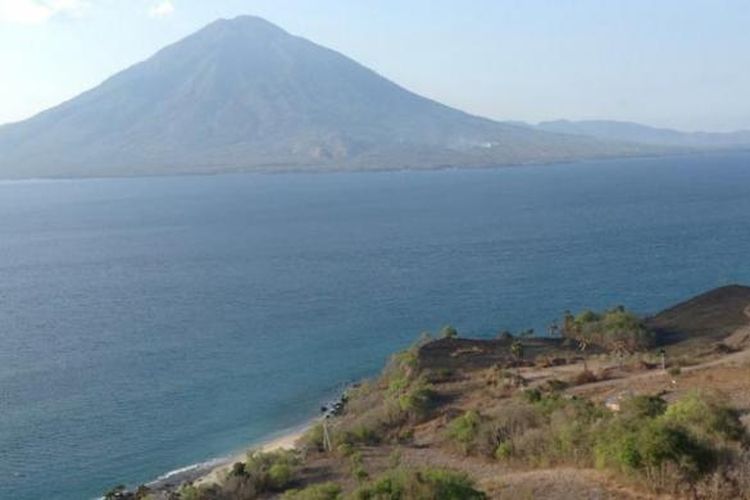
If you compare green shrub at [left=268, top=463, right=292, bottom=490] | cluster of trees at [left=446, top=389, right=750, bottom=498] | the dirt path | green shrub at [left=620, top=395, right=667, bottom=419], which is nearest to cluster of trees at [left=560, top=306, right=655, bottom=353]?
cluster of trees at [left=446, top=389, right=750, bottom=498]

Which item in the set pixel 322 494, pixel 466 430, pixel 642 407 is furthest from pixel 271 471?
pixel 642 407

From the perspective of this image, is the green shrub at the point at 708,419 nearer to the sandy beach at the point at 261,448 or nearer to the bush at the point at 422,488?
the bush at the point at 422,488

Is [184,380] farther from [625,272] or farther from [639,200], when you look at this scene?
[639,200]

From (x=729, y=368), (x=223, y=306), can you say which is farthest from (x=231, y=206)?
(x=729, y=368)

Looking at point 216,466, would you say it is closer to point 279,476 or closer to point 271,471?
point 271,471

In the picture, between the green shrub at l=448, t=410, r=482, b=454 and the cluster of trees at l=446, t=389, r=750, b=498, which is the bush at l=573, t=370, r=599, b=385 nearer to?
the cluster of trees at l=446, t=389, r=750, b=498

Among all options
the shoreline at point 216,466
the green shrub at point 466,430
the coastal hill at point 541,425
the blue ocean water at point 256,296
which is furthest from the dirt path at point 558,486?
the blue ocean water at point 256,296
